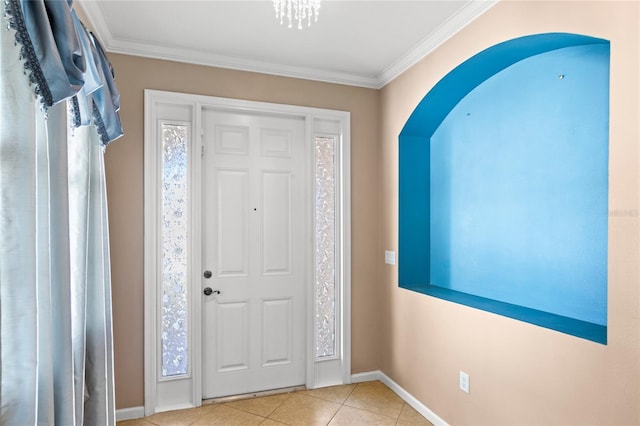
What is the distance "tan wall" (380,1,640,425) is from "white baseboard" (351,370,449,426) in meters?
0.05

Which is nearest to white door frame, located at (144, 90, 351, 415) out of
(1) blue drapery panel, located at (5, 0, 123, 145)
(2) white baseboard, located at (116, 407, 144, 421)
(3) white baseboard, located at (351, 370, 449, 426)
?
(2) white baseboard, located at (116, 407, 144, 421)

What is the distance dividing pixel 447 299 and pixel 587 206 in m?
1.02

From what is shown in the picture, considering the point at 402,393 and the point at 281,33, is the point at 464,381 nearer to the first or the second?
the point at 402,393

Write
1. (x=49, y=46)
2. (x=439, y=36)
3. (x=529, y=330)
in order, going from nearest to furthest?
(x=49, y=46) < (x=529, y=330) < (x=439, y=36)

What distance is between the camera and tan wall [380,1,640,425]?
1.51m

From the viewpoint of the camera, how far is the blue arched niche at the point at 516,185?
1.98 meters

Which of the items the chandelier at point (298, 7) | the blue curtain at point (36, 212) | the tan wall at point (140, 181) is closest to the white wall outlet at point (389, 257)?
the tan wall at point (140, 181)

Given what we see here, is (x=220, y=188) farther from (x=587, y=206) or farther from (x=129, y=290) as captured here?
(x=587, y=206)

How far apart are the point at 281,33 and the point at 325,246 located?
1695mm

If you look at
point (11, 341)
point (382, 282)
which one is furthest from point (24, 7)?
point (382, 282)

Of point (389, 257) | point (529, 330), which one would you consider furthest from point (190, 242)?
point (529, 330)

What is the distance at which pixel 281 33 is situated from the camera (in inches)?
102

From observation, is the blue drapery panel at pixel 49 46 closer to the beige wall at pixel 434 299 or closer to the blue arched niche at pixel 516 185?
the beige wall at pixel 434 299

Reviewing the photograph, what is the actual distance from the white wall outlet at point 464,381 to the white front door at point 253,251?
1.30m
